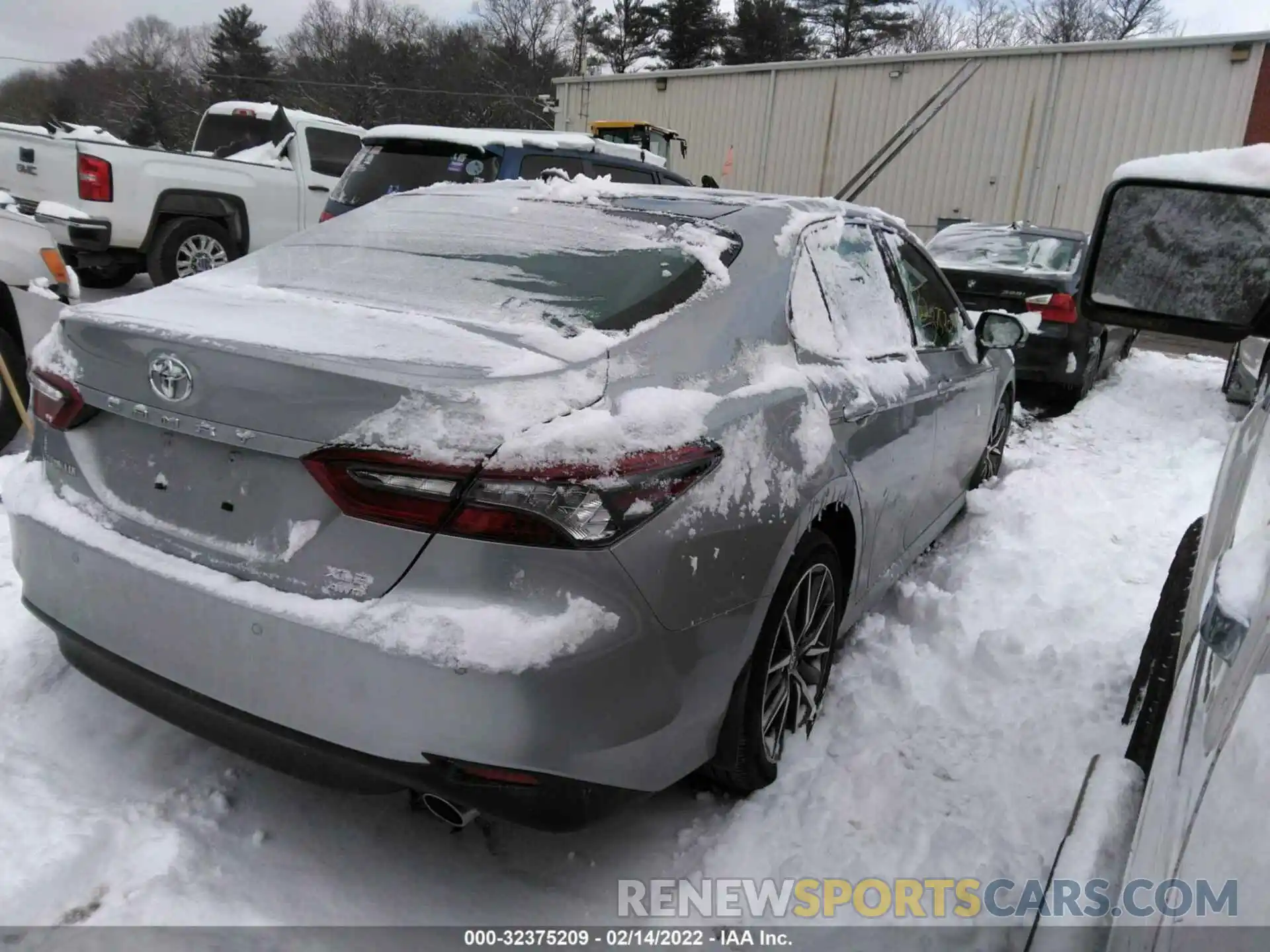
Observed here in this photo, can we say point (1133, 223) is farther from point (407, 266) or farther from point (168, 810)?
point (168, 810)

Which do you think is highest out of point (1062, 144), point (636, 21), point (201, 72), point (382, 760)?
point (636, 21)

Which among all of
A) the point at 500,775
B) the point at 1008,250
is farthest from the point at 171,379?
the point at 1008,250

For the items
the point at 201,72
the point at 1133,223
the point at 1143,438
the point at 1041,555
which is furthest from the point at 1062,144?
the point at 201,72

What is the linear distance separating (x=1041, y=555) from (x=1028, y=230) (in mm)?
5089

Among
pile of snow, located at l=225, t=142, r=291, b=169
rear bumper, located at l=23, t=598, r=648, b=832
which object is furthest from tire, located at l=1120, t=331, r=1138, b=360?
rear bumper, located at l=23, t=598, r=648, b=832

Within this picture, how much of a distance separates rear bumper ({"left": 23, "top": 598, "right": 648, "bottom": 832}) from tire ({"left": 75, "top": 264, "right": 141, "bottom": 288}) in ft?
28.8

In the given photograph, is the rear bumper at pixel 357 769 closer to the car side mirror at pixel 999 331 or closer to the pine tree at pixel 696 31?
the car side mirror at pixel 999 331

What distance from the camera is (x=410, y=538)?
175 cm

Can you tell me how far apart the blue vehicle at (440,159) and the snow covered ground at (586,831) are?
14.6ft

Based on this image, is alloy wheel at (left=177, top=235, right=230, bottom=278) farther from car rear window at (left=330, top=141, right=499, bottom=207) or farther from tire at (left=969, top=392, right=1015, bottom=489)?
tire at (left=969, top=392, right=1015, bottom=489)

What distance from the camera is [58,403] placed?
2201mm

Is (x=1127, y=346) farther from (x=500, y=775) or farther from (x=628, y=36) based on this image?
(x=628, y=36)

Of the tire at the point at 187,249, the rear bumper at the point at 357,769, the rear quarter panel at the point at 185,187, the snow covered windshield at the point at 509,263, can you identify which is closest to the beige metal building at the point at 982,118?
the rear quarter panel at the point at 185,187

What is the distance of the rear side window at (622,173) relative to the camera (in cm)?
796
